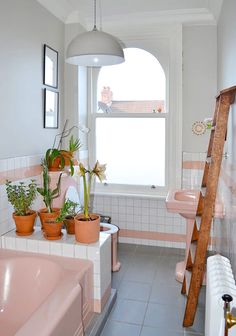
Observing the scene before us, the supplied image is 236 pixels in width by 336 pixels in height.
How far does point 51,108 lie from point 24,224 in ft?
4.41

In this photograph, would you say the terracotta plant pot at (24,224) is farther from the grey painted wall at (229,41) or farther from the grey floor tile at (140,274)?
the grey painted wall at (229,41)

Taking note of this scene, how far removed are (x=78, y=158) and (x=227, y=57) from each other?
189 cm

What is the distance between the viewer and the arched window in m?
3.79

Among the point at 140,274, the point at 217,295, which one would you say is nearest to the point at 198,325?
the point at 140,274

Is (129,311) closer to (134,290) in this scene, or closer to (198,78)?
(134,290)

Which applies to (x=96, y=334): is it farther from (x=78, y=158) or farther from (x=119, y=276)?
(x=78, y=158)

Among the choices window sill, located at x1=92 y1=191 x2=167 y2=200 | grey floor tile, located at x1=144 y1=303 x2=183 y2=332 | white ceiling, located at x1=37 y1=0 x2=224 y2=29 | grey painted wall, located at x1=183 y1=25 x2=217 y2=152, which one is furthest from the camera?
window sill, located at x1=92 y1=191 x2=167 y2=200

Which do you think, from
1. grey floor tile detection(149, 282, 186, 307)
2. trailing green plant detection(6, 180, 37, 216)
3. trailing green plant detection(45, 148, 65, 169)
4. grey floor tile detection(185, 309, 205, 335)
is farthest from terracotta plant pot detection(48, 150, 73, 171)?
grey floor tile detection(185, 309, 205, 335)

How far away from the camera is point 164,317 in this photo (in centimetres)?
244

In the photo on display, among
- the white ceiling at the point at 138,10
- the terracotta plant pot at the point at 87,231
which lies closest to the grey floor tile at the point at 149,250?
the terracotta plant pot at the point at 87,231

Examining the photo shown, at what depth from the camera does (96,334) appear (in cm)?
212

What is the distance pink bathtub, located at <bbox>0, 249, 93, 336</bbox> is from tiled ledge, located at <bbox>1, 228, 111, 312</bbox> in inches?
2.2

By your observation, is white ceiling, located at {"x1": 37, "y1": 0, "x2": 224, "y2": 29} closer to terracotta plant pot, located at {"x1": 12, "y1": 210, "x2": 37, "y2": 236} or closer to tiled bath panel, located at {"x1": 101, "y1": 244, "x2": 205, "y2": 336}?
terracotta plant pot, located at {"x1": 12, "y1": 210, "x2": 37, "y2": 236}

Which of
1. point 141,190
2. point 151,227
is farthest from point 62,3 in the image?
point 151,227
